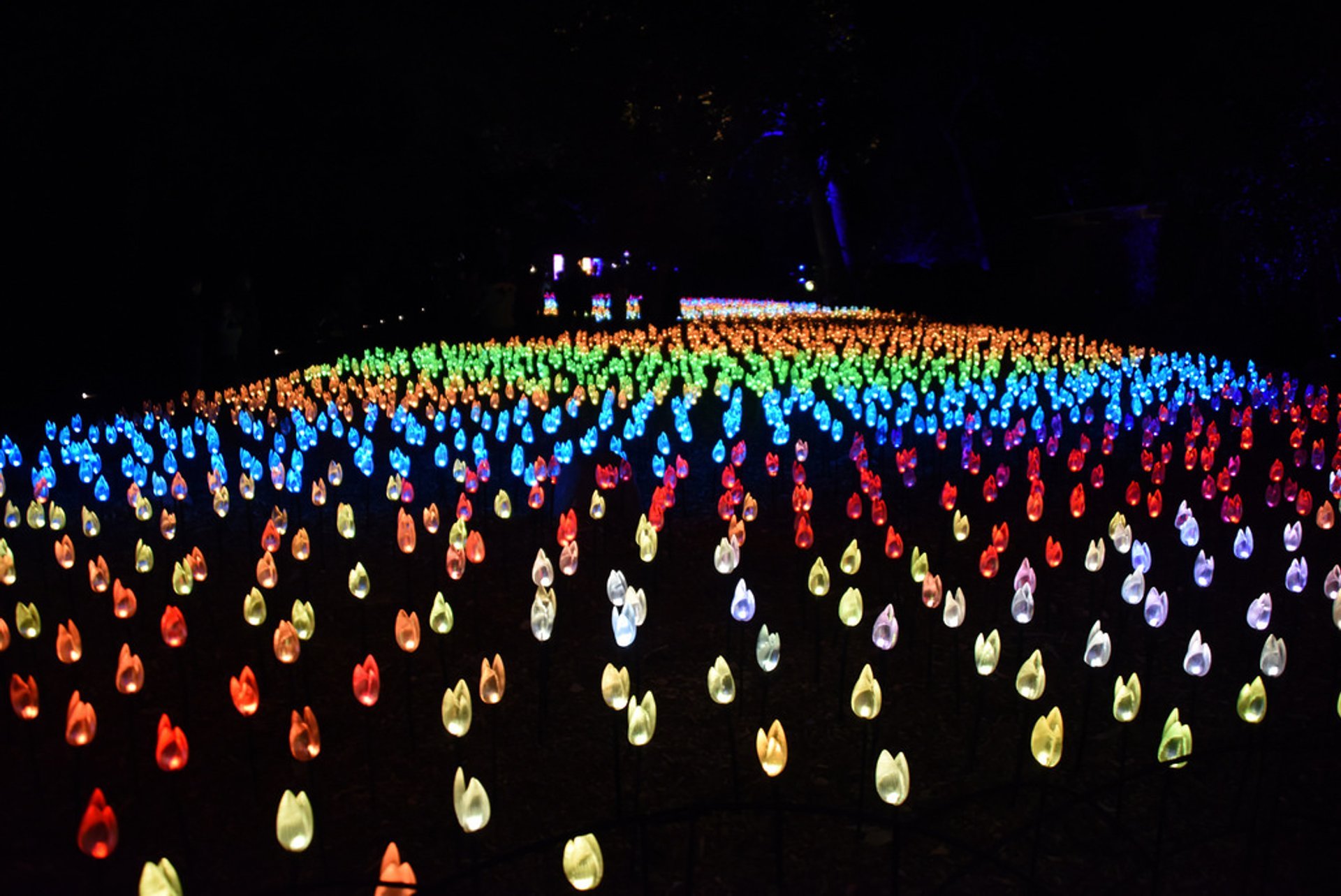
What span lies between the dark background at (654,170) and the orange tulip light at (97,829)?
384 inches

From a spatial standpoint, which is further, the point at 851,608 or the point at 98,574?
the point at 98,574

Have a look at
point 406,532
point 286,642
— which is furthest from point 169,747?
point 406,532

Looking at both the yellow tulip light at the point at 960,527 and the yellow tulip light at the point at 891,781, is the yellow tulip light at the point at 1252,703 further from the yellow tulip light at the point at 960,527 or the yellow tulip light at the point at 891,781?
the yellow tulip light at the point at 960,527

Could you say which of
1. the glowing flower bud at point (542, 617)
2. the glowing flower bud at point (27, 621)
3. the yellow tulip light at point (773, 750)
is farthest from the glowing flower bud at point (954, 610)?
the glowing flower bud at point (27, 621)

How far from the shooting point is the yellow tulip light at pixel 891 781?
11.4ft

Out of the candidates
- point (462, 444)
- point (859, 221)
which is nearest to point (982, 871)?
point (462, 444)

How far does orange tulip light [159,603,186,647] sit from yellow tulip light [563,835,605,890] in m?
2.24

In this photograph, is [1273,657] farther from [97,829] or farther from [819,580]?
[97,829]

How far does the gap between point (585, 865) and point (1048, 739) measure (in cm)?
162

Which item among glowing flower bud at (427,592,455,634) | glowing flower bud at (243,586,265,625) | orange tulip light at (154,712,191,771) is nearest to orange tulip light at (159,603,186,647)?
glowing flower bud at (243,586,265,625)

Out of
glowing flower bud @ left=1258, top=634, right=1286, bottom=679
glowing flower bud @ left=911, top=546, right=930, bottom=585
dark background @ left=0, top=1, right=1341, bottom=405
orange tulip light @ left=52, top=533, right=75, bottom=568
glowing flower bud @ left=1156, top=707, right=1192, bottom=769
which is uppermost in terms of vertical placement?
dark background @ left=0, top=1, right=1341, bottom=405

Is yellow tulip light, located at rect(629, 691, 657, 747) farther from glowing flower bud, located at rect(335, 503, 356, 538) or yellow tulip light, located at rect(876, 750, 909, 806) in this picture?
glowing flower bud, located at rect(335, 503, 356, 538)

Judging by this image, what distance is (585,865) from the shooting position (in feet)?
10.3

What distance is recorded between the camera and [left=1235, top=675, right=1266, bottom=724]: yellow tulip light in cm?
393
